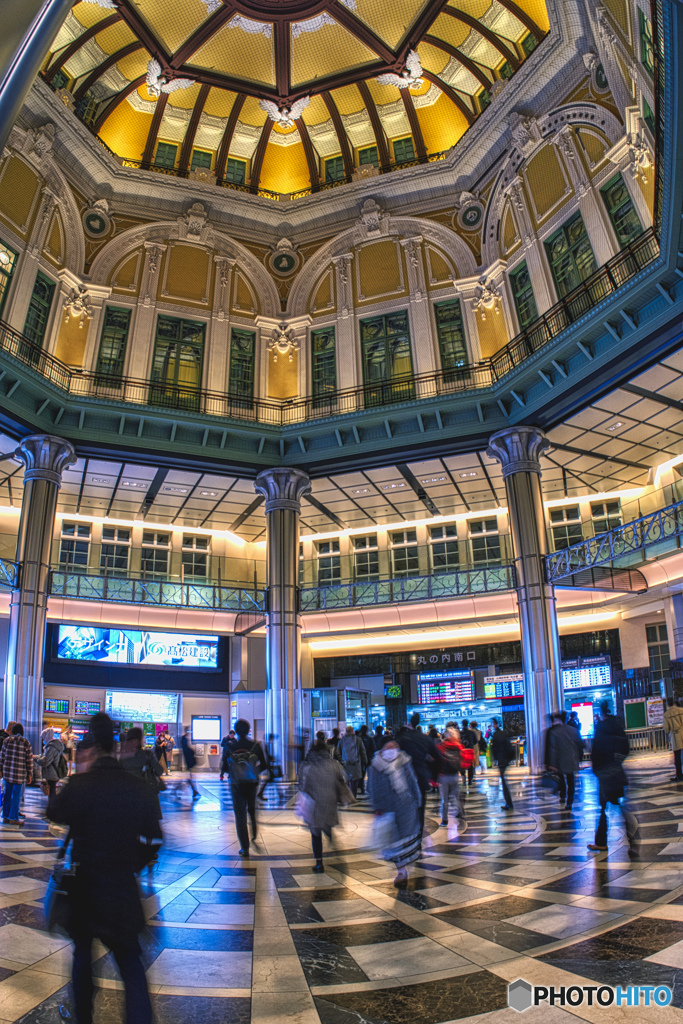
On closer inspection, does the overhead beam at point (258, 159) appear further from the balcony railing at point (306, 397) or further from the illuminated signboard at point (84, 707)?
the illuminated signboard at point (84, 707)

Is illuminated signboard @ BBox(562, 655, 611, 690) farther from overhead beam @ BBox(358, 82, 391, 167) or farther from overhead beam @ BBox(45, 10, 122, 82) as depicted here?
overhead beam @ BBox(45, 10, 122, 82)

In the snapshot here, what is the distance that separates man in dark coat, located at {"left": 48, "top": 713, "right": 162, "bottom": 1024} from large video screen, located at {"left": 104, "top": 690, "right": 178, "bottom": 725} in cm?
2621

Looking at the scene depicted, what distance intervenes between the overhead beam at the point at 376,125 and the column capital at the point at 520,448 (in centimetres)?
1285

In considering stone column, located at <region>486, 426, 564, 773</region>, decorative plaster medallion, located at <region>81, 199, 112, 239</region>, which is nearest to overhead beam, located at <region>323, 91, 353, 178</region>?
decorative plaster medallion, located at <region>81, 199, 112, 239</region>

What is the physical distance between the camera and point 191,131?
A: 26734 mm

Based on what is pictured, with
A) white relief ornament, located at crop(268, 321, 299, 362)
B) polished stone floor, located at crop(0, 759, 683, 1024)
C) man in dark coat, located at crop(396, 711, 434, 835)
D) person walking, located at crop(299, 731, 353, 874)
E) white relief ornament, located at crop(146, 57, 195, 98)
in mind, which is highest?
white relief ornament, located at crop(146, 57, 195, 98)

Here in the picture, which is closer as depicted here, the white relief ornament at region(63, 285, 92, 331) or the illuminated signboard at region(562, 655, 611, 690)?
the white relief ornament at region(63, 285, 92, 331)

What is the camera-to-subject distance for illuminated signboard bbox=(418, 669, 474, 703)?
30.0 metres

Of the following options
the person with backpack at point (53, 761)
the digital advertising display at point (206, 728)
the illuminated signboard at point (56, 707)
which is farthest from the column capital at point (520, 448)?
the illuminated signboard at point (56, 707)

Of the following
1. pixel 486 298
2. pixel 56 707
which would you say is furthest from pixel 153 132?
pixel 56 707

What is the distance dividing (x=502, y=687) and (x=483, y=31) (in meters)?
24.4

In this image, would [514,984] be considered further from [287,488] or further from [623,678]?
[623,678]

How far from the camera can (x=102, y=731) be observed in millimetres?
4145

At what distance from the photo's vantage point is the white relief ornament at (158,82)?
2461cm
